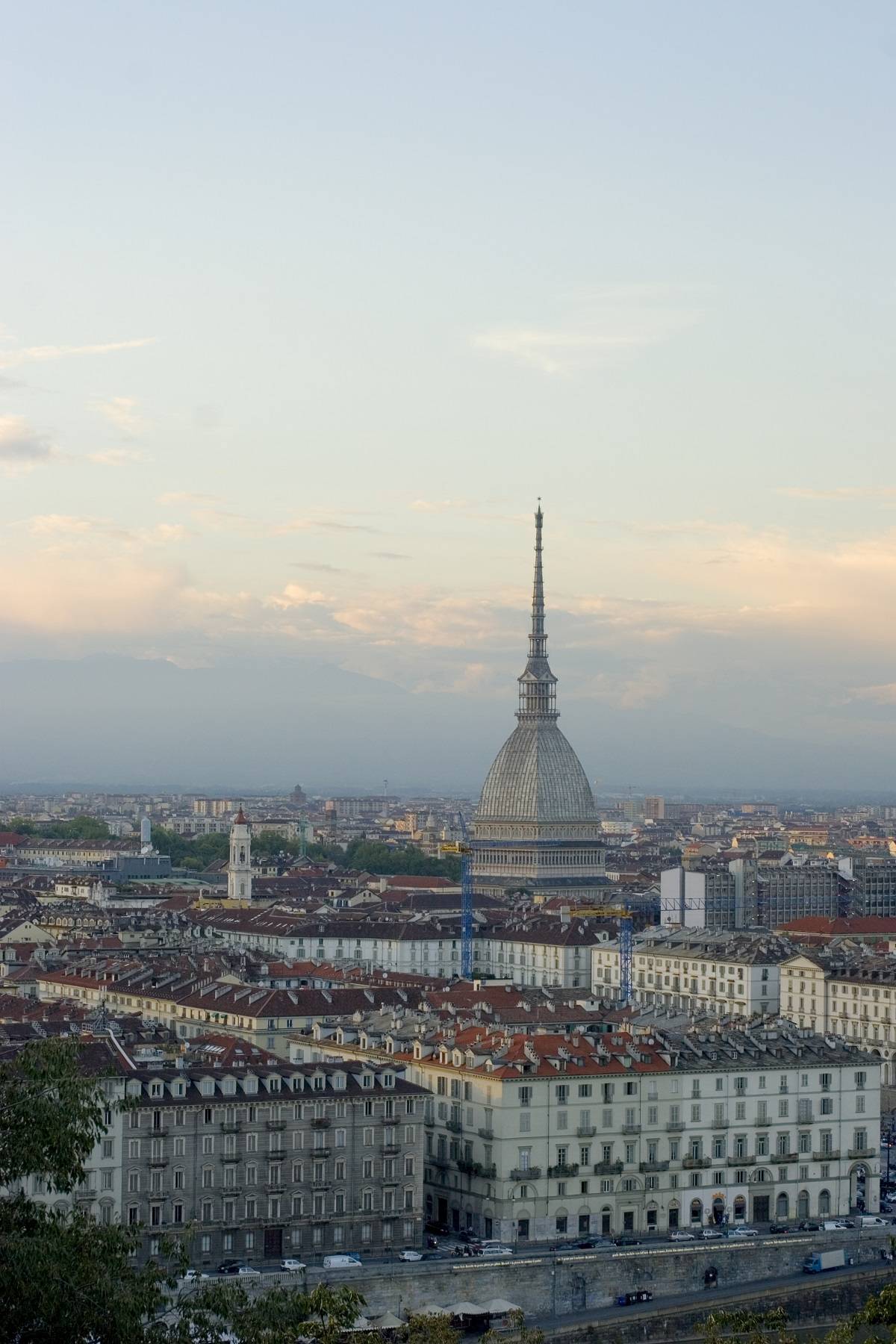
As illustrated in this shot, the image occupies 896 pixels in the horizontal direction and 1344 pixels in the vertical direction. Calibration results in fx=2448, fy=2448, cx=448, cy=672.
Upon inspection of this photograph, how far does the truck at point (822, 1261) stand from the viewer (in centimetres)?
5131

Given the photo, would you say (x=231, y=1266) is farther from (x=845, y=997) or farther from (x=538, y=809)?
(x=538, y=809)

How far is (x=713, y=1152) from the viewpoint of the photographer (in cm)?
5653

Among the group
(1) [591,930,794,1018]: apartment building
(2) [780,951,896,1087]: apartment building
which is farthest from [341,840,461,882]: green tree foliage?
(2) [780,951,896,1087]: apartment building

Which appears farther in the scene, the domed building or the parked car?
the domed building

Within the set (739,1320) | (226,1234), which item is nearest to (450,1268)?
(226,1234)

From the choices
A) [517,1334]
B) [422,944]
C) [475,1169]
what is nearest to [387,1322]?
[517,1334]

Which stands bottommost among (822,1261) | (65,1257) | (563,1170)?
(822,1261)

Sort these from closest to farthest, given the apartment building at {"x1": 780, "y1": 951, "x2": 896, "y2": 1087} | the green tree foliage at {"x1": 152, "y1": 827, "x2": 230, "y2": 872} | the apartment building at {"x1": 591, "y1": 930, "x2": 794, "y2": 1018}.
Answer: the apartment building at {"x1": 780, "y1": 951, "x2": 896, "y2": 1087}, the apartment building at {"x1": 591, "y1": 930, "x2": 794, "y2": 1018}, the green tree foliage at {"x1": 152, "y1": 827, "x2": 230, "y2": 872}

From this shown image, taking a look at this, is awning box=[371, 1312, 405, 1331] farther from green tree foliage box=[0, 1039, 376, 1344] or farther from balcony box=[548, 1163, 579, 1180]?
green tree foliage box=[0, 1039, 376, 1344]

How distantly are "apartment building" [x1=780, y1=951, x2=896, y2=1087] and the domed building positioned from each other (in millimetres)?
62782

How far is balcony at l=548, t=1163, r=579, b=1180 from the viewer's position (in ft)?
177

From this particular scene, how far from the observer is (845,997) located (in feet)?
275

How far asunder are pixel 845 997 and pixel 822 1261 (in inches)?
1292

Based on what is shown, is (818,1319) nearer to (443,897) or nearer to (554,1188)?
(554,1188)
